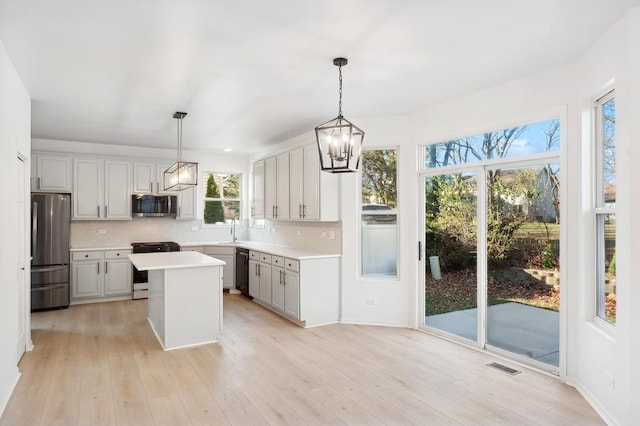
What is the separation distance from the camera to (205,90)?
4043 mm

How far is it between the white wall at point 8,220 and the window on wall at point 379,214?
3.62m

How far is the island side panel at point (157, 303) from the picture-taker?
4300 mm

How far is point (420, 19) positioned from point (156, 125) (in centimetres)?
411

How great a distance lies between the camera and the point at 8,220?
327 centimetres

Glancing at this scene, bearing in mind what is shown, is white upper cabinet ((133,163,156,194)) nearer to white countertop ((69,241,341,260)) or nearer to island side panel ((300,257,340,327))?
→ white countertop ((69,241,341,260))

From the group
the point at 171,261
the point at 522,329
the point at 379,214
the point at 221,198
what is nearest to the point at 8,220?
the point at 171,261

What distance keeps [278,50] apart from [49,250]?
16.1 ft

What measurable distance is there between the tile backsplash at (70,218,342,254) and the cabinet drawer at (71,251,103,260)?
364mm

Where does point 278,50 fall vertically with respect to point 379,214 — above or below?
above

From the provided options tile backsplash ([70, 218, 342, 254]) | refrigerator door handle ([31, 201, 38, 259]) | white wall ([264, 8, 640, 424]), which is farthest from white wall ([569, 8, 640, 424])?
refrigerator door handle ([31, 201, 38, 259])

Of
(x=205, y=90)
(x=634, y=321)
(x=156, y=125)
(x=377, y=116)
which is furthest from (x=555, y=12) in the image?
(x=156, y=125)

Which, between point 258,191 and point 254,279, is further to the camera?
point 258,191

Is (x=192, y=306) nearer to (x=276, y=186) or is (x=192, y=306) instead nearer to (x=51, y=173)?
(x=276, y=186)

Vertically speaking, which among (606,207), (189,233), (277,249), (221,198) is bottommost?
(277,249)
